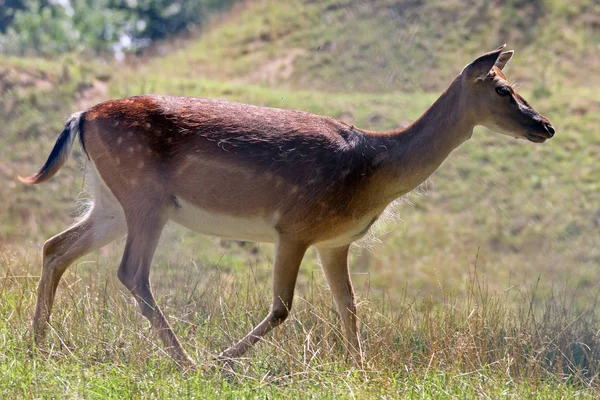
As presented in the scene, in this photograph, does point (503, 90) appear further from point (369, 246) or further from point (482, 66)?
point (369, 246)

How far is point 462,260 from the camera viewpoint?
1642cm

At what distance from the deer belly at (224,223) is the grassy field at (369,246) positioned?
55 centimetres

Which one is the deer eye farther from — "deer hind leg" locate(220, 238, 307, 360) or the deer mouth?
"deer hind leg" locate(220, 238, 307, 360)

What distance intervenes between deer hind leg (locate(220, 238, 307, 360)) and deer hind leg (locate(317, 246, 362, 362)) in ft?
1.92

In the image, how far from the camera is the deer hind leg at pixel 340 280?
25.2 ft

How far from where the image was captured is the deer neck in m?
7.52

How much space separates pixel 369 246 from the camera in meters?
8.23

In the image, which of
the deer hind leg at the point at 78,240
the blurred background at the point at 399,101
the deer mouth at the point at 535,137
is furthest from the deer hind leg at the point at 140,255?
the blurred background at the point at 399,101

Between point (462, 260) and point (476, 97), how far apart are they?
30.4ft

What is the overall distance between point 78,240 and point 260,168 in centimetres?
148

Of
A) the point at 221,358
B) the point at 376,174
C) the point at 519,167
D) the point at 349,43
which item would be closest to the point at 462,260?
the point at 519,167

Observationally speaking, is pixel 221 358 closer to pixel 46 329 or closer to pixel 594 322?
pixel 46 329

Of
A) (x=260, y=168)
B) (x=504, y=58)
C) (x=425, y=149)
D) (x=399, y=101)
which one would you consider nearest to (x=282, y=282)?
(x=260, y=168)

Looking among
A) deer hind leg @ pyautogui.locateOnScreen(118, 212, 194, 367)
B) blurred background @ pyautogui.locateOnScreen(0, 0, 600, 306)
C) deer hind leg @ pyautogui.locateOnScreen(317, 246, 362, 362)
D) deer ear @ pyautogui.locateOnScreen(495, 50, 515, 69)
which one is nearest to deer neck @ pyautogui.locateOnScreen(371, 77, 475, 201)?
deer ear @ pyautogui.locateOnScreen(495, 50, 515, 69)
